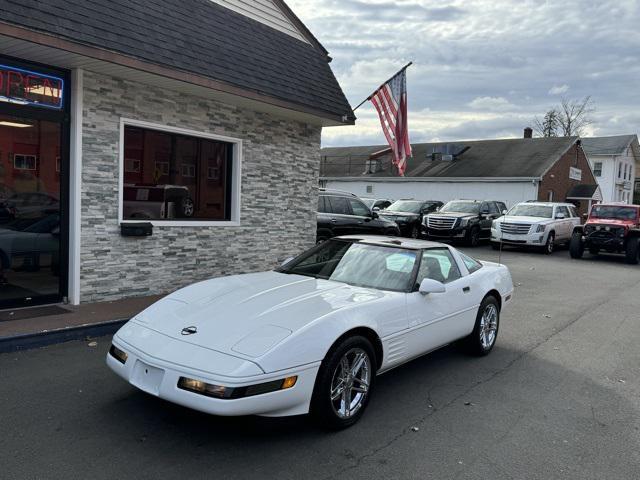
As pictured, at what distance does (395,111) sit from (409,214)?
9166mm

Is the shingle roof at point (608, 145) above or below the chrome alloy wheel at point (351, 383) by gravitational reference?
above

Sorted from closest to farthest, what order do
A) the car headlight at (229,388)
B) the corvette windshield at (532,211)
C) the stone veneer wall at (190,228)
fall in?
the car headlight at (229,388)
the stone veneer wall at (190,228)
the corvette windshield at (532,211)

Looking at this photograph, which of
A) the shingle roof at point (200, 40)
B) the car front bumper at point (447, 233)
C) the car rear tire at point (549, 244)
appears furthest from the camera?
the car front bumper at point (447, 233)

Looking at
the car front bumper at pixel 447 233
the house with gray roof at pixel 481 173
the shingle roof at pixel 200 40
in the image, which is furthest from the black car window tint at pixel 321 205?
the house with gray roof at pixel 481 173

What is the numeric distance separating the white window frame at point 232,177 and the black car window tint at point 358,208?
219 inches

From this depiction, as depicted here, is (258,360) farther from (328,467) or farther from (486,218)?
(486,218)

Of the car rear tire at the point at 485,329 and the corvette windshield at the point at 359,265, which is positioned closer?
the corvette windshield at the point at 359,265

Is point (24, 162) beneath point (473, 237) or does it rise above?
above

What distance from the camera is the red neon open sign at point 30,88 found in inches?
244

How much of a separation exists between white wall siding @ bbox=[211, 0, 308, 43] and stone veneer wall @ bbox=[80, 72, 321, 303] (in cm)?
187

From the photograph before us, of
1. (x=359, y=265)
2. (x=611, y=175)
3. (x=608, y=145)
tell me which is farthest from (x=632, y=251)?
(x=608, y=145)

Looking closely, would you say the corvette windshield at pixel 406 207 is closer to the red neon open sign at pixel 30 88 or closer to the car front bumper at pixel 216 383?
the red neon open sign at pixel 30 88

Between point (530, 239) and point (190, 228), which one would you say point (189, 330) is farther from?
point (530, 239)

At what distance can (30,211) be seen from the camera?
21.8 ft
